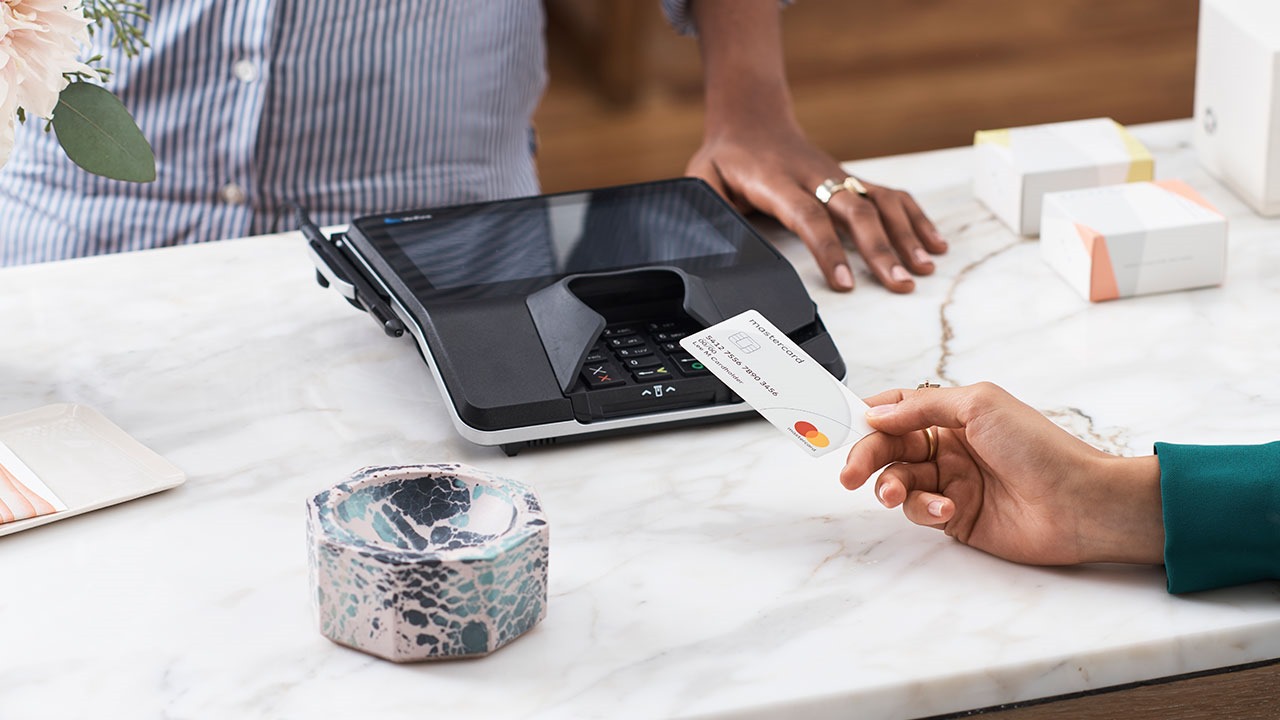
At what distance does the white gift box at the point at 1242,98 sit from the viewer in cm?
137

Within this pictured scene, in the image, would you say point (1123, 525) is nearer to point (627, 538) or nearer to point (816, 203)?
point (627, 538)

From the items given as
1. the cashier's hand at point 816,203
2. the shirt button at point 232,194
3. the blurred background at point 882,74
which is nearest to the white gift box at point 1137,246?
the cashier's hand at point 816,203

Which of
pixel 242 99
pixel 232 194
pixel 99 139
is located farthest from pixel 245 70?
pixel 99 139

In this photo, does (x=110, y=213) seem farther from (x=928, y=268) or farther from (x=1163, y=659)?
(x=1163, y=659)

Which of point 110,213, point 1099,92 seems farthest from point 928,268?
point 1099,92

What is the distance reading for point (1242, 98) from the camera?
1.42m

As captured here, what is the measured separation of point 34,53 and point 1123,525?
0.75m

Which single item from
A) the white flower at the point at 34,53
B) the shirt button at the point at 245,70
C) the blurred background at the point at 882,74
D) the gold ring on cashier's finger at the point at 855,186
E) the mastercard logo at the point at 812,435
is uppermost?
the white flower at the point at 34,53

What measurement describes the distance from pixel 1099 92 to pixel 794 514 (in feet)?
11.1

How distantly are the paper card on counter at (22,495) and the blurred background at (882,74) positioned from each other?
2.60 metres

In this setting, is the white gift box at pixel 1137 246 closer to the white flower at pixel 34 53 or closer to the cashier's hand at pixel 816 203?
the cashier's hand at pixel 816 203

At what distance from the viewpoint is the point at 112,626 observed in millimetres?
826

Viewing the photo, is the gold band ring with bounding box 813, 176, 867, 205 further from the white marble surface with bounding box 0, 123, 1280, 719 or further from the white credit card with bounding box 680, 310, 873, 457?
the white credit card with bounding box 680, 310, 873, 457

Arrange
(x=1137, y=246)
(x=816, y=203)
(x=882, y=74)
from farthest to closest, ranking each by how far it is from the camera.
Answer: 1. (x=882, y=74)
2. (x=816, y=203)
3. (x=1137, y=246)
